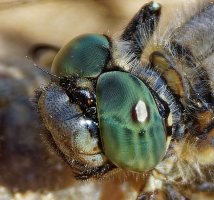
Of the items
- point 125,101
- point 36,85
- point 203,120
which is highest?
point 125,101

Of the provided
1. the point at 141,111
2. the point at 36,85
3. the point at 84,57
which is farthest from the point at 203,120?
the point at 36,85

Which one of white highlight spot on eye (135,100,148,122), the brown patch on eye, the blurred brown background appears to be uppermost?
white highlight spot on eye (135,100,148,122)

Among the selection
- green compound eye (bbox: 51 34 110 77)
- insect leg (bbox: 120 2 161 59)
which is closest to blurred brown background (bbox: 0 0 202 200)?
insect leg (bbox: 120 2 161 59)

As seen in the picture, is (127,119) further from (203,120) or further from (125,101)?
(203,120)

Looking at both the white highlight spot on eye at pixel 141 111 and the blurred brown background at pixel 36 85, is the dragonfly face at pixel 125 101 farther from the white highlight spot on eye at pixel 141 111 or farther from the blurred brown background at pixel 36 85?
the blurred brown background at pixel 36 85

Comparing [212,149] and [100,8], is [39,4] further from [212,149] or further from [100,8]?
[212,149]

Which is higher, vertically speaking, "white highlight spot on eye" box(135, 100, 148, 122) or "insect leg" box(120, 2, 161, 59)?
"insect leg" box(120, 2, 161, 59)

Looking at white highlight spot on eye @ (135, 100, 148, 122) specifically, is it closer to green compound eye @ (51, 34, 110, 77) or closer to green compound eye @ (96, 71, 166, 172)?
green compound eye @ (96, 71, 166, 172)
